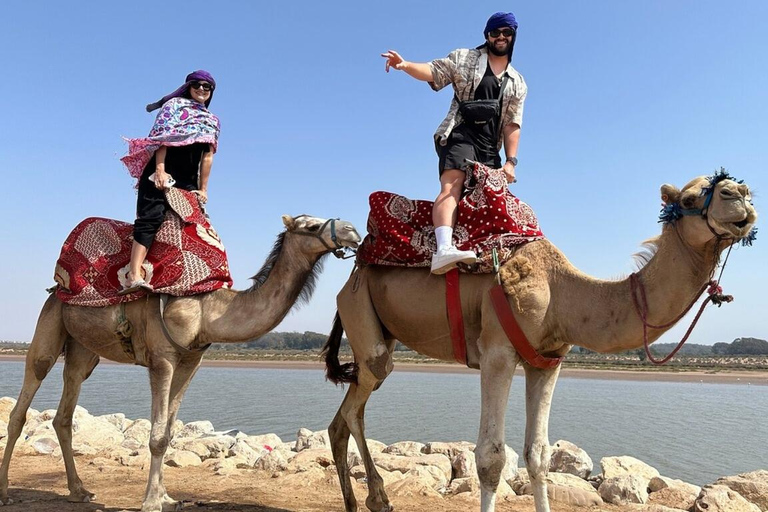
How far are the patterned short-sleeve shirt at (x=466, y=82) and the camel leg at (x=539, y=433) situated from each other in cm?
189

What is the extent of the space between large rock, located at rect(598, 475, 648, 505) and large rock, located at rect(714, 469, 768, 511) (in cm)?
139

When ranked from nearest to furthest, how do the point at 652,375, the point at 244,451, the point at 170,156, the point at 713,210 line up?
the point at 713,210
the point at 170,156
the point at 244,451
the point at 652,375

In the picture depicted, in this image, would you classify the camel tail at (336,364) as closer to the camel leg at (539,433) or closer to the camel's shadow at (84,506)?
the camel's shadow at (84,506)

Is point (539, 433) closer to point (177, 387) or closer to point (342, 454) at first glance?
point (342, 454)

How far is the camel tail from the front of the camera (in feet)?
18.3

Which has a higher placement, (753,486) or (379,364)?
(379,364)

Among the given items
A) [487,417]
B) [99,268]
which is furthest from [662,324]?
[99,268]

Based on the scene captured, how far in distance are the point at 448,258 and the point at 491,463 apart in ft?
4.42

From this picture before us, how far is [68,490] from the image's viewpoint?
650cm

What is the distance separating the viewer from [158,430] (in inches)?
204

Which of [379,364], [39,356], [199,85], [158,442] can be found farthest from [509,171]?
[39,356]

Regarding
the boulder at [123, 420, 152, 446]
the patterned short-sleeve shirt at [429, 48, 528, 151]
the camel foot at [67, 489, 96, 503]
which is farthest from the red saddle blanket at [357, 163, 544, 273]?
the boulder at [123, 420, 152, 446]

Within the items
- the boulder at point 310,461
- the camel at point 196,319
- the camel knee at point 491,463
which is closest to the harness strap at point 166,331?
the camel at point 196,319

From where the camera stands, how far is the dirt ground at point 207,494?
575 cm
